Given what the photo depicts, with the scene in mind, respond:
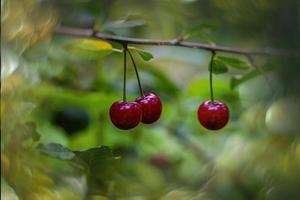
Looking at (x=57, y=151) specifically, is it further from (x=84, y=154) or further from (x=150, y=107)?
(x=150, y=107)

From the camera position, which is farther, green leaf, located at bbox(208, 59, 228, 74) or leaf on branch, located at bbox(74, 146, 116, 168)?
green leaf, located at bbox(208, 59, 228, 74)

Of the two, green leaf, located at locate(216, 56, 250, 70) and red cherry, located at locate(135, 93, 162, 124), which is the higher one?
green leaf, located at locate(216, 56, 250, 70)

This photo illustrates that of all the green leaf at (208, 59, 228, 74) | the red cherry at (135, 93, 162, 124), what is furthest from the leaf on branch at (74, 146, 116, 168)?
the green leaf at (208, 59, 228, 74)

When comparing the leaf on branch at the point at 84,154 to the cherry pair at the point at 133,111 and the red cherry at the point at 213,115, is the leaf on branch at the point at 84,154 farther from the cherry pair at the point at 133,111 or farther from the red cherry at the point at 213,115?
the red cherry at the point at 213,115

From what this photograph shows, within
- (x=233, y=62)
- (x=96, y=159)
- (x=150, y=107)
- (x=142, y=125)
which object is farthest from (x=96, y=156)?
(x=142, y=125)

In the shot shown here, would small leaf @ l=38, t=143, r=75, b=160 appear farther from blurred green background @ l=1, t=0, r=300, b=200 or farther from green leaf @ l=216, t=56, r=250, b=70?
green leaf @ l=216, t=56, r=250, b=70

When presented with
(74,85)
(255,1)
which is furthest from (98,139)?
(255,1)

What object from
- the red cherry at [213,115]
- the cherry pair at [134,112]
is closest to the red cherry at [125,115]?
the cherry pair at [134,112]

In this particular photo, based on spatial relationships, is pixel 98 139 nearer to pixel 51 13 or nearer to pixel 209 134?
pixel 209 134
